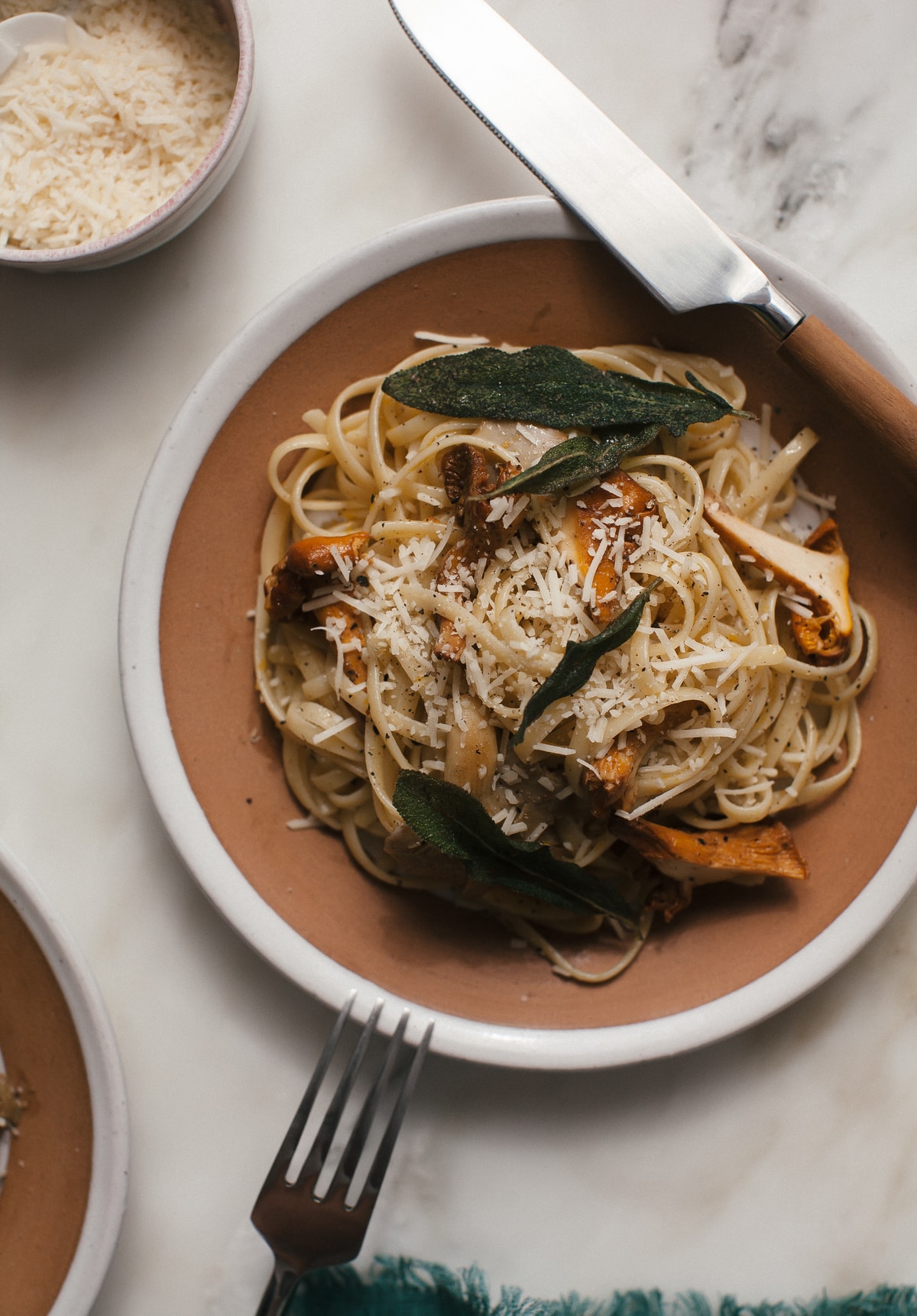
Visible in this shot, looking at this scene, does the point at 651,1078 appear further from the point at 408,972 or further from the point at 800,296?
the point at 800,296

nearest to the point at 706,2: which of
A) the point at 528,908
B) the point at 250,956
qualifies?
the point at 528,908

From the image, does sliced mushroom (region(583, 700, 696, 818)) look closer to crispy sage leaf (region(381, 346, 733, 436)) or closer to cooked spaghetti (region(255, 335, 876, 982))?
cooked spaghetti (region(255, 335, 876, 982))

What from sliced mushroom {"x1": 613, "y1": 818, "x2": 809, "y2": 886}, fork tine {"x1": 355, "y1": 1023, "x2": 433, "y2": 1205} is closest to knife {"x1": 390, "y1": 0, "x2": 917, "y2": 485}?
sliced mushroom {"x1": 613, "y1": 818, "x2": 809, "y2": 886}

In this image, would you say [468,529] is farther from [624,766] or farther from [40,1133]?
[40,1133]

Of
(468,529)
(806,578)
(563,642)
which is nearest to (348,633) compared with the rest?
(468,529)

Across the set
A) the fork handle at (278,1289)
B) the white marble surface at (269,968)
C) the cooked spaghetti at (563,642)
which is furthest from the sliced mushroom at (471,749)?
the fork handle at (278,1289)

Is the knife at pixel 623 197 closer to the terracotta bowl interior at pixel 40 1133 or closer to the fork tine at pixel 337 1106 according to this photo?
the fork tine at pixel 337 1106
